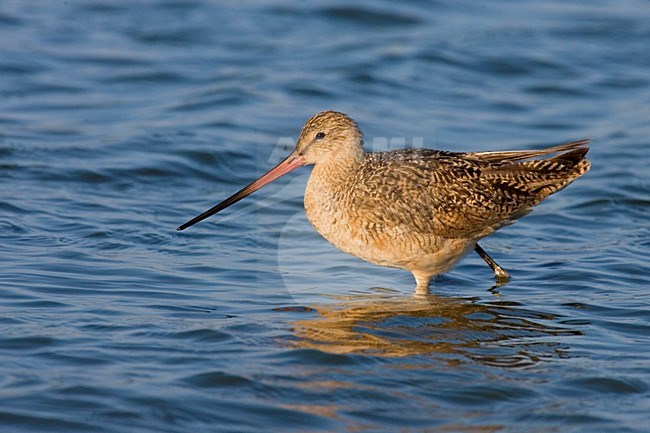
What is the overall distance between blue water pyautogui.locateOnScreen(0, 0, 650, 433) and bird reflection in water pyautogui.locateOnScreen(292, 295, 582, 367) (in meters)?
0.02

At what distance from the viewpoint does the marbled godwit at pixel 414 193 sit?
6875 millimetres

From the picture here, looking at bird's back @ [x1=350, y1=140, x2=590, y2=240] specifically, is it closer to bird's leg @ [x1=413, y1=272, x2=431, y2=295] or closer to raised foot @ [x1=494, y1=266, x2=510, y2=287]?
bird's leg @ [x1=413, y1=272, x2=431, y2=295]

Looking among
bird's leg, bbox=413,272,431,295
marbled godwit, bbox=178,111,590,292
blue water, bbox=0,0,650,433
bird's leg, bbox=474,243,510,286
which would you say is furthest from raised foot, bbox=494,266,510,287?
bird's leg, bbox=413,272,431,295

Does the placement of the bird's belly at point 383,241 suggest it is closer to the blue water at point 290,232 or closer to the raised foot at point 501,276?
the blue water at point 290,232

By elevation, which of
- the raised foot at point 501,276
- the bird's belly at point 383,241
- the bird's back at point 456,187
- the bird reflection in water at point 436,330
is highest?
the bird's back at point 456,187

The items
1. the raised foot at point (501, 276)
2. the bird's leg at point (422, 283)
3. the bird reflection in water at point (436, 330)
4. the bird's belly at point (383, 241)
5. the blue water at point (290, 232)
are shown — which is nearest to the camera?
the blue water at point (290, 232)

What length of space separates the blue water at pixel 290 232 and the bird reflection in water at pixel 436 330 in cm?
2

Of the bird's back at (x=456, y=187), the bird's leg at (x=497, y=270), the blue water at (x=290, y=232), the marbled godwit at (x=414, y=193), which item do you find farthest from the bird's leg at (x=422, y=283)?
the bird's leg at (x=497, y=270)

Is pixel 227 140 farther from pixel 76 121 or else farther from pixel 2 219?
pixel 2 219

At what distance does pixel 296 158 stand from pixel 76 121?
436 cm

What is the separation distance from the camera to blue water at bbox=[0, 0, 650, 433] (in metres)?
5.18

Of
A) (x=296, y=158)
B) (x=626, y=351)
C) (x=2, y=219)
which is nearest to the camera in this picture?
(x=626, y=351)

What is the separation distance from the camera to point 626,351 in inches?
237

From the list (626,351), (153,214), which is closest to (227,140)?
(153,214)
